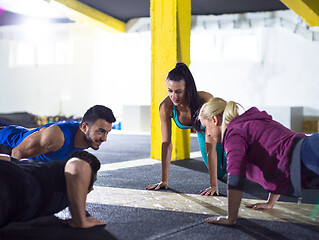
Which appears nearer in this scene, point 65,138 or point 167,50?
point 65,138

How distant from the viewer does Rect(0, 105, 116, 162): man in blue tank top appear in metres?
2.42

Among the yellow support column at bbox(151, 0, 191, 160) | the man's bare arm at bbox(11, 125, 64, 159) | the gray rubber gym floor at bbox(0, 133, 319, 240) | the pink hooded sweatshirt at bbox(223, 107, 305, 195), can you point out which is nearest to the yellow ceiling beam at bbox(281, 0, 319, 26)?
the yellow support column at bbox(151, 0, 191, 160)

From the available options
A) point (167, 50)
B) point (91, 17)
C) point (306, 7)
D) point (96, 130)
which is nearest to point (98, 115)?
point (96, 130)

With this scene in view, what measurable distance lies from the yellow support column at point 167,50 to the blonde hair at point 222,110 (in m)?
2.75

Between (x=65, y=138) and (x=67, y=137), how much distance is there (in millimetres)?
13

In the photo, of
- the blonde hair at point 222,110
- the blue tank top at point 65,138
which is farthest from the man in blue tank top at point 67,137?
the blonde hair at point 222,110

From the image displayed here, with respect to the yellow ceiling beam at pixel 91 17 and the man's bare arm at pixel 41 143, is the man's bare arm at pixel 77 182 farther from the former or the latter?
the yellow ceiling beam at pixel 91 17

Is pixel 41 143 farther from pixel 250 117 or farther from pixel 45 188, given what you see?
pixel 250 117

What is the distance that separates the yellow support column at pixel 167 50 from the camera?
5.11 meters

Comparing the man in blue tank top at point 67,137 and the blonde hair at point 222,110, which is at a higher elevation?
the blonde hair at point 222,110

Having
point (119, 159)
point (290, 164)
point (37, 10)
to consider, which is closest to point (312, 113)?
point (119, 159)

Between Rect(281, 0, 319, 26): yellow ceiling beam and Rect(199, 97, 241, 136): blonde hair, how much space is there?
223 inches

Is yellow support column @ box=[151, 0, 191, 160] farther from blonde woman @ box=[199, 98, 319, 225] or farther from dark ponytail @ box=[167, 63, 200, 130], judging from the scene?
blonde woman @ box=[199, 98, 319, 225]

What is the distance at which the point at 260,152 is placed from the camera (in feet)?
7.09
